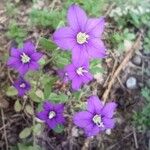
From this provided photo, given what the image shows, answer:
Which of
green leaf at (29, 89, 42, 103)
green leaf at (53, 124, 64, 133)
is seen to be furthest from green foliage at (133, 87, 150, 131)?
green leaf at (29, 89, 42, 103)

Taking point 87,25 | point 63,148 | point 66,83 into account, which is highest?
point 87,25

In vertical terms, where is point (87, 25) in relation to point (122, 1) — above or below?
above

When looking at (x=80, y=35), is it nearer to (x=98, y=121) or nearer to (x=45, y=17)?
(x=98, y=121)

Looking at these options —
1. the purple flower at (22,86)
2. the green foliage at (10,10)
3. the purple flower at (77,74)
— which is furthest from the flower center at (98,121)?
the green foliage at (10,10)

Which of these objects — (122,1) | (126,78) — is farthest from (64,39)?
(122,1)

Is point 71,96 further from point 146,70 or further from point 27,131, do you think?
point 146,70

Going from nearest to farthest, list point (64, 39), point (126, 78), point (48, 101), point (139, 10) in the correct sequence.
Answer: point (64, 39), point (48, 101), point (126, 78), point (139, 10)

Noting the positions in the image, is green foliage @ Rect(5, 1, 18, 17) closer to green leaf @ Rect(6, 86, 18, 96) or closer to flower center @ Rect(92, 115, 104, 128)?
green leaf @ Rect(6, 86, 18, 96)
